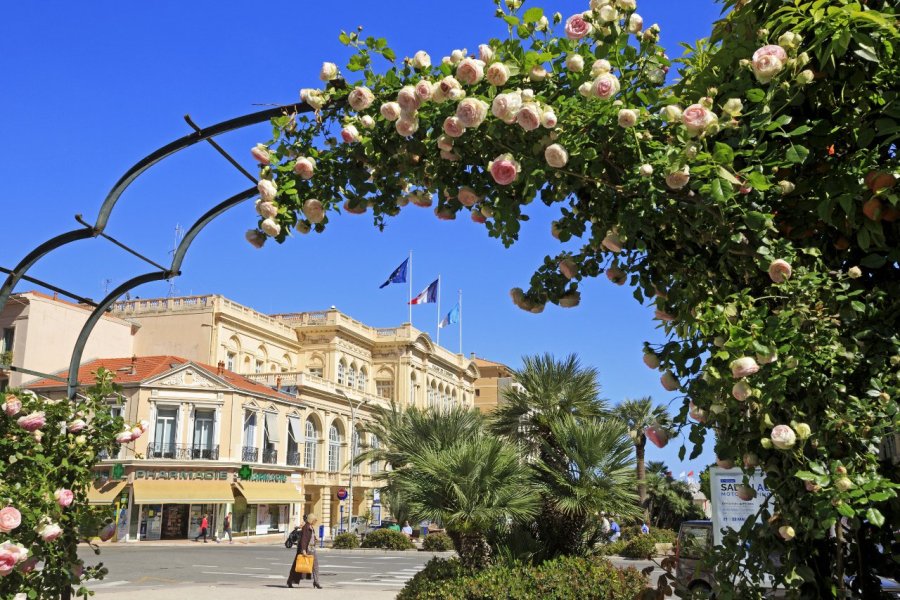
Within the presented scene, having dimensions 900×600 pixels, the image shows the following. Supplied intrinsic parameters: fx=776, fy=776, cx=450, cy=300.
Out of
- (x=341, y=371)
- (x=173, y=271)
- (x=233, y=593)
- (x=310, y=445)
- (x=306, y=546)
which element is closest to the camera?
(x=173, y=271)

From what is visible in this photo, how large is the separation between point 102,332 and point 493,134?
1990 inches

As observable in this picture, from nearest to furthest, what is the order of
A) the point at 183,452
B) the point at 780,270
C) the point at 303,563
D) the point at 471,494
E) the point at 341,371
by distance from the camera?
the point at 780,270
the point at 471,494
the point at 303,563
the point at 183,452
the point at 341,371

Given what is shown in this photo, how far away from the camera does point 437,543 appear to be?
3431cm

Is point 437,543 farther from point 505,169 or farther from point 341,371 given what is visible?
point 505,169

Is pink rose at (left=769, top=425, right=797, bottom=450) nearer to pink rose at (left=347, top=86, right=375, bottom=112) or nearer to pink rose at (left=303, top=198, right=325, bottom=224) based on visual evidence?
pink rose at (left=347, top=86, right=375, bottom=112)

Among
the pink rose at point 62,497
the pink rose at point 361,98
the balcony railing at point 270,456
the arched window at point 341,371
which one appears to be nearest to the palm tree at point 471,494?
the pink rose at point 62,497

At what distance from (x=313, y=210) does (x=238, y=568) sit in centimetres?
2270

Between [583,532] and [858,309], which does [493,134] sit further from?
[583,532]

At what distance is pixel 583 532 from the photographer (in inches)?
442

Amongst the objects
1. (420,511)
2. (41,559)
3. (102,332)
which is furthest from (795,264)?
(102,332)

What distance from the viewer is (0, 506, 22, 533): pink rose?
512 centimetres

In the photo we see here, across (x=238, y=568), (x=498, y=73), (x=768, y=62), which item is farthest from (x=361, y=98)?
(x=238, y=568)

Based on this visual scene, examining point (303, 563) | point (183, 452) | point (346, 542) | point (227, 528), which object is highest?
point (183, 452)

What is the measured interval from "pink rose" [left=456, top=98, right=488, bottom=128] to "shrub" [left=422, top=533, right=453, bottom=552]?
32.7 metres
